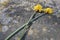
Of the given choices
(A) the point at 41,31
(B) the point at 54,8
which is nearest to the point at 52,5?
(B) the point at 54,8

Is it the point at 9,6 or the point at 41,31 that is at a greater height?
the point at 9,6

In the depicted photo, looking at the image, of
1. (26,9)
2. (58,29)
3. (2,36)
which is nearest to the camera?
(2,36)

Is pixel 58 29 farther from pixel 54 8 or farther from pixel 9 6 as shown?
pixel 9 6

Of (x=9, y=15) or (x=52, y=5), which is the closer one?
(x=9, y=15)

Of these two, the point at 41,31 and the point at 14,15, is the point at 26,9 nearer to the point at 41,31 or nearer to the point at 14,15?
the point at 14,15

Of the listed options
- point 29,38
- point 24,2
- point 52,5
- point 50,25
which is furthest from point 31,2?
point 29,38

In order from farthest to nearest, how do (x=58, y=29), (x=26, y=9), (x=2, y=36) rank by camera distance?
(x=26, y=9) → (x=58, y=29) → (x=2, y=36)
